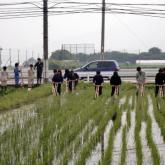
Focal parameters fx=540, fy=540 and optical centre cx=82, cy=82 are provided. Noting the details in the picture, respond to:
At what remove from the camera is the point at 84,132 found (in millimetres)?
14297

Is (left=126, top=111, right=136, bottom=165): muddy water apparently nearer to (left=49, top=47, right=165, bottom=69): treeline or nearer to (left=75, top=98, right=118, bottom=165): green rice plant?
(left=75, top=98, right=118, bottom=165): green rice plant

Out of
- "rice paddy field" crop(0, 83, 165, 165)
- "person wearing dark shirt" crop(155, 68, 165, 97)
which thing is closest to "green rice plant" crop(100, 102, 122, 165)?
"rice paddy field" crop(0, 83, 165, 165)

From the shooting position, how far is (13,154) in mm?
10992

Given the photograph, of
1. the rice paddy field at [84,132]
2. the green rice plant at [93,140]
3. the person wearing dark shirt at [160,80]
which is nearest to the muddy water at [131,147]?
the rice paddy field at [84,132]

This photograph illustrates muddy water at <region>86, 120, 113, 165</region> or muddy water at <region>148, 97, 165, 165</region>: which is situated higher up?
muddy water at <region>86, 120, 113, 165</region>

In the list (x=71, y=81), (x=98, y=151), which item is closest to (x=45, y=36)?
(x=71, y=81)

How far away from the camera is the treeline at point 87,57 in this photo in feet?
187

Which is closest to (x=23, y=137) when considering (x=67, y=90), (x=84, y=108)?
(x=84, y=108)

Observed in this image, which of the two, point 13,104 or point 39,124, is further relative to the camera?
point 13,104

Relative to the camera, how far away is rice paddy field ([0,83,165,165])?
35.9 ft

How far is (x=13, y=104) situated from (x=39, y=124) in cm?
676

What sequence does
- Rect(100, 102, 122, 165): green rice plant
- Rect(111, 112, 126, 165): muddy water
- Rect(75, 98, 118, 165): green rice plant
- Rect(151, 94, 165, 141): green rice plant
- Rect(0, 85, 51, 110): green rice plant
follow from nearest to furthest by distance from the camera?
Rect(100, 102, 122, 165): green rice plant → Rect(75, 98, 118, 165): green rice plant → Rect(111, 112, 126, 165): muddy water → Rect(151, 94, 165, 141): green rice plant → Rect(0, 85, 51, 110): green rice plant

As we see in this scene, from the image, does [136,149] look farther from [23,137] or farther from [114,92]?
[114,92]

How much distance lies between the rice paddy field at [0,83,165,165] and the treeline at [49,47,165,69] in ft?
84.6
